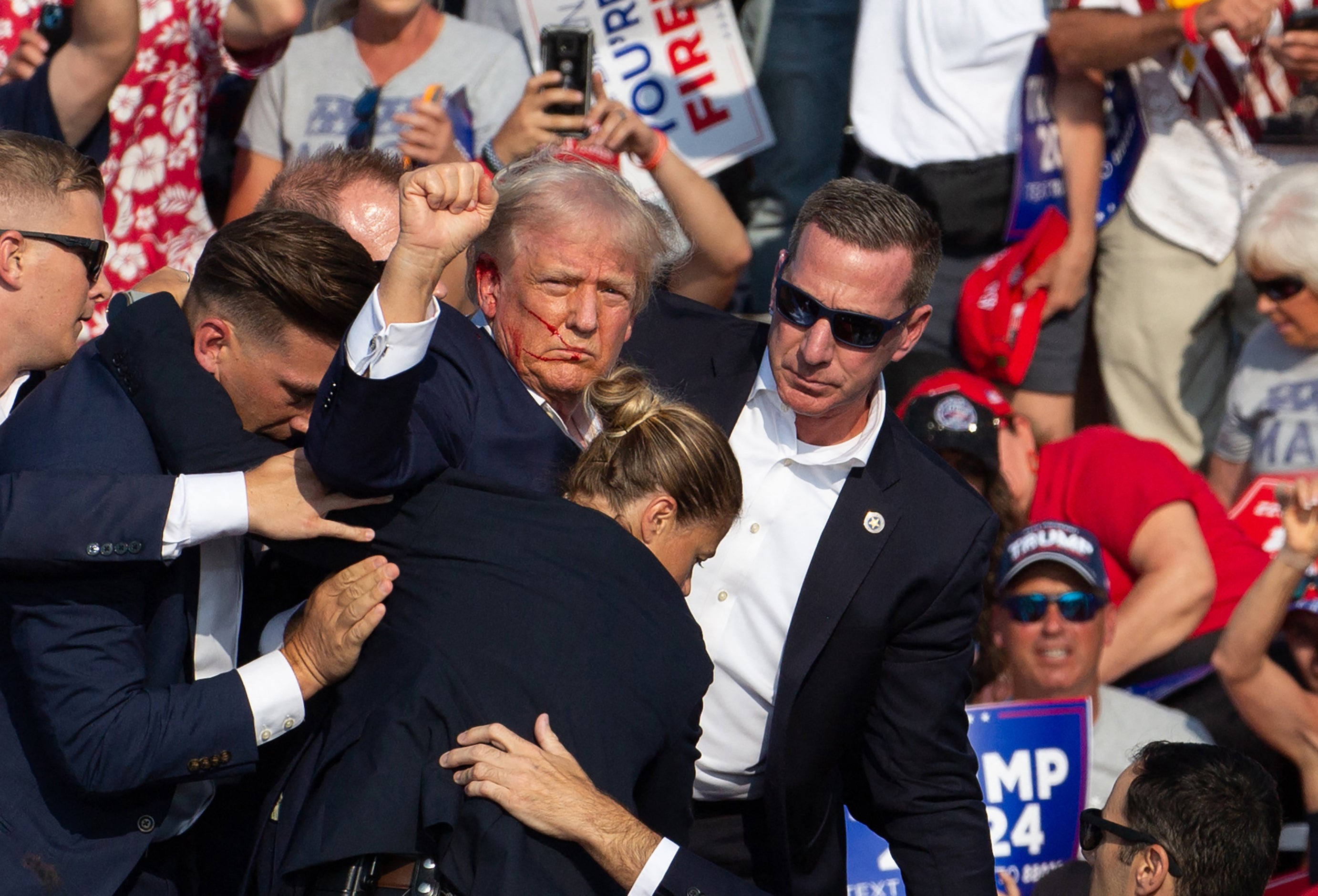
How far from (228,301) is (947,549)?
1.58m

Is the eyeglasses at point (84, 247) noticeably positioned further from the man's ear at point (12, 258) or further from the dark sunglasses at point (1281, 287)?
the dark sunglasses at point (1281, 287)

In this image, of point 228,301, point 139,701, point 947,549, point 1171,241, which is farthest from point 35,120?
point 1171,241

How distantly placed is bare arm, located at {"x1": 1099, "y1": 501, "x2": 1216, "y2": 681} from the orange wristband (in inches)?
75.2

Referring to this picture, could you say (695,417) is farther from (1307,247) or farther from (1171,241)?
(1171,241)

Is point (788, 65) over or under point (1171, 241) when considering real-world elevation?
over

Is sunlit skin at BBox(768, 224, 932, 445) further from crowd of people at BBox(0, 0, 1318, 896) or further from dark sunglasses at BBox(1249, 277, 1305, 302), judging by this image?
dark sunglasses at BBox(1249, 277, 1305, 302)

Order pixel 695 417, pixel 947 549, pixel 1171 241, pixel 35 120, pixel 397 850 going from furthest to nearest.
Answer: pixel 1171 241 < pixel 35 120 < pixel 947 549 < pixel 695 417 < pixel 397 850

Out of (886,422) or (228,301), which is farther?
(886,422)

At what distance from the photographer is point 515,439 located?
9.61ft

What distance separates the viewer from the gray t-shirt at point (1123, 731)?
4516 millimetres

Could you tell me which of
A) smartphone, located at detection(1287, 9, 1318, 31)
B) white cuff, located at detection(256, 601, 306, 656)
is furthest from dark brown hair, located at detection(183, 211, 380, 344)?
smartphone, located at detection(1287, 9, 1318, 31)

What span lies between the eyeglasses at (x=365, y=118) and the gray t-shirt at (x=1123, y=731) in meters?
2.88

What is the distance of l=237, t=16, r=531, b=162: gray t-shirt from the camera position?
207 inches

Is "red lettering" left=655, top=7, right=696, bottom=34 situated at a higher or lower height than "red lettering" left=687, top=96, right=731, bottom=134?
higher
